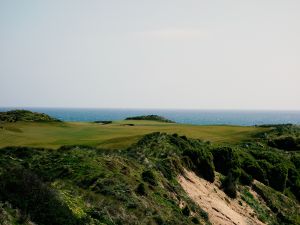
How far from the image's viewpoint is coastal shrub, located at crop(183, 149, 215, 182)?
36250 millimetres

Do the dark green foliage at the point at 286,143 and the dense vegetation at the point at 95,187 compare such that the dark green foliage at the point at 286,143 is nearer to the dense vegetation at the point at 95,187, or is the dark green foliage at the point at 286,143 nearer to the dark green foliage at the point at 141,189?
→ the dense vegetation at the point at 95,187

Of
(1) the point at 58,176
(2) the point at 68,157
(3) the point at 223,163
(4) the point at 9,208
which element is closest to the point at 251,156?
(3) the point at 223,163

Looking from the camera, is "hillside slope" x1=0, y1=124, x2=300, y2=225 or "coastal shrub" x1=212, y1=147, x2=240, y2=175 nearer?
"hillside slope" x1=0, y1=124, x2=300, y2=225

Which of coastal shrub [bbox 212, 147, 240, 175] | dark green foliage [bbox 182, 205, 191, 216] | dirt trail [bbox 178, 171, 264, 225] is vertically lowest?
dirt trail [bbox 178, 171, 264, 225]

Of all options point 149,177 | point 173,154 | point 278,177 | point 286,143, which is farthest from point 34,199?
point 286,143

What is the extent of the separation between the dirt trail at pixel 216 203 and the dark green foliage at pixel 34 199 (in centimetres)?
1339

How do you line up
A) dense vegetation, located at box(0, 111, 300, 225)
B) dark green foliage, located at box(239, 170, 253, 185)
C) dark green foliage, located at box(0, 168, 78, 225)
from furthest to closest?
dark green foliage, located at box(239, 170, 253, 185), dense vegetation, located at box(0, 111, 300, 225), dark green foliage, located at box(0, 168, 78, 225)

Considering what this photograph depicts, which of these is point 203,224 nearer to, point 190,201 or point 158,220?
point 190,201

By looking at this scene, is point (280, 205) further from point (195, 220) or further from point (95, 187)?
point (95, 187)

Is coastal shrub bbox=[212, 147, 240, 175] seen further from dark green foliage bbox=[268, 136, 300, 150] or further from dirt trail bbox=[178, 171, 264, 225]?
dark green foliage bbox=[268, 136, 300, 150]

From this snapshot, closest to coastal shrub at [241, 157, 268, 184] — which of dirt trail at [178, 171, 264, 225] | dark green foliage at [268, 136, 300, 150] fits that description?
dirt trail at [178, 171, 264, 225]

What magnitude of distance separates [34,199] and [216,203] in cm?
1803

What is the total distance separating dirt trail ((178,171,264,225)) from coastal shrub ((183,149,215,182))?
77cm

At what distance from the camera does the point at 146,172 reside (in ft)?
92.3
